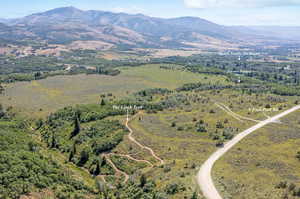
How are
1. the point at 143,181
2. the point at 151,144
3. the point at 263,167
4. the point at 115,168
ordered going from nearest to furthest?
the point at 143,181 → the point at 263,167 → the point at 115,168 → the point at 151,144

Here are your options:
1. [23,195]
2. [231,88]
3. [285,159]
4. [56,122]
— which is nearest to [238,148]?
[285,159]

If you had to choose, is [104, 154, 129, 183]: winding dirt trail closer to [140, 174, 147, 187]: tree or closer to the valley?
the valley

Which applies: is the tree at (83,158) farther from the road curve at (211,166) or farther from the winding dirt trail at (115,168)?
the road curve at (211,166)

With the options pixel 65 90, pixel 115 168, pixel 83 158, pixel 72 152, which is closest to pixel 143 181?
pixel 115 168

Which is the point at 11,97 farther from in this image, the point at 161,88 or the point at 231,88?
the point at 231,88

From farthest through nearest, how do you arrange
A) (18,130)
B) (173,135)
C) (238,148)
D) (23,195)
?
(18,130) → (173,135) → (238,148) → (23,195)

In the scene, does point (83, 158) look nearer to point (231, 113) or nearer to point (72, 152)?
point (72, 152)
